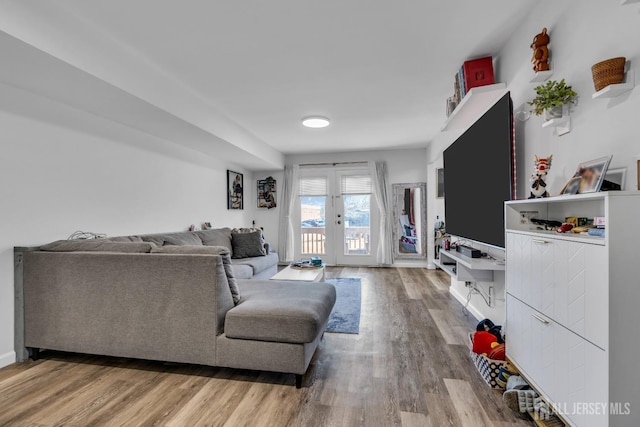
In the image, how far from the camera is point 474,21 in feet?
6.30

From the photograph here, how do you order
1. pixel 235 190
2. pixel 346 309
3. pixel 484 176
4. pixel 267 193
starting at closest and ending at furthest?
pixel 484 176 → pixel 346 309 → pixel 235 190 → pixel 267 193

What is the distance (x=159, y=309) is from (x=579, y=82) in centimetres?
275

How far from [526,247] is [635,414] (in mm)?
745

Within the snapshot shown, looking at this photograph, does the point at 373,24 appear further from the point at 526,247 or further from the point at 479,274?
the point at 479,274

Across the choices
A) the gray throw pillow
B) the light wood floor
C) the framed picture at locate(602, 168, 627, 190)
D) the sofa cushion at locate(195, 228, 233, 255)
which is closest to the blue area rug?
the light wood floor

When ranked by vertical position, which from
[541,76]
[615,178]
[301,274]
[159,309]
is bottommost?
[301,274]

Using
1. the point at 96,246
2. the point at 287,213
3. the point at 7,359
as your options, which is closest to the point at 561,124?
the point at 96,246

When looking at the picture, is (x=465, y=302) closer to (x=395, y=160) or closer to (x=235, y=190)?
(x=395, y=160)

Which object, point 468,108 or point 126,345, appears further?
point 468,108

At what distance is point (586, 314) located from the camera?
1.10 metres

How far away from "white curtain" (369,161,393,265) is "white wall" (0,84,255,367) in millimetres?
3405

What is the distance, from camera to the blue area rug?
278cm

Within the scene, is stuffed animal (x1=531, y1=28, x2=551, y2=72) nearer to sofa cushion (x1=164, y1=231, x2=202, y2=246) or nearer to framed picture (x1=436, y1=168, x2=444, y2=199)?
framed picture (x1=436, y1=168, x2=444, y2=199)

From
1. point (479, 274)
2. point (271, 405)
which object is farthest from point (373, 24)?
point (271, 405)
